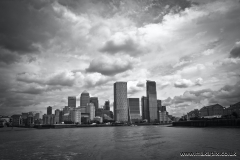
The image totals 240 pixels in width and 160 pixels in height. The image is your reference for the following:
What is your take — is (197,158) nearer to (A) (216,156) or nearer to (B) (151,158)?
(A) (216,156)

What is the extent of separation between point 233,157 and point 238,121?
132928mm

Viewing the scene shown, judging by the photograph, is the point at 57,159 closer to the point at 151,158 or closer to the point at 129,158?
the point at 129,158

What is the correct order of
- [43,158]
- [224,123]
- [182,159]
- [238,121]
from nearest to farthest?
[182,159] < [43,158] < [238,121] < [224,123]

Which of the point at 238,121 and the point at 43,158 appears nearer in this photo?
the point at 43,158

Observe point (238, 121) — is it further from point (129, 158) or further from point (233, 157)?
point (129, 158)

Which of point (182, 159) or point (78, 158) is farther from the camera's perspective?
point (78, 158)

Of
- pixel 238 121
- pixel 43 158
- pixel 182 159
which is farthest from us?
pixel 238 121

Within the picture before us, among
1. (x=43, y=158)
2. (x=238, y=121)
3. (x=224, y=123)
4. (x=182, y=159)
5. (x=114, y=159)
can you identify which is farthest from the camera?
(x=224, y=123)

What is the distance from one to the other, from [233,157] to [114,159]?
25.6m

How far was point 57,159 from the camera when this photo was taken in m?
45.0

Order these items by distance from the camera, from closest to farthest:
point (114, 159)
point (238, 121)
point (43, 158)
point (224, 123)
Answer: point (114, 159), point (43, 158), point (238, 121), point (224, 123)

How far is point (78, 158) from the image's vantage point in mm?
45188

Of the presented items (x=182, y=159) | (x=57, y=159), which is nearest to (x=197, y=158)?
(x=182, y=159)

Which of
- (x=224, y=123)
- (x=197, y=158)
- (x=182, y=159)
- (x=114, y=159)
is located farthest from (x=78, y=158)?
(x=224, y=123)
